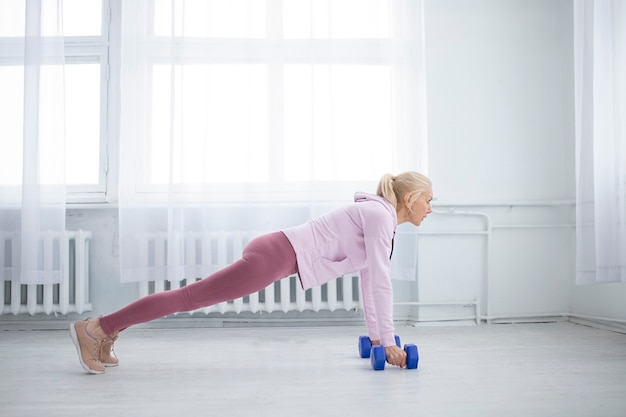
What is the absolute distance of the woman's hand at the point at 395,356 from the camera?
181cm

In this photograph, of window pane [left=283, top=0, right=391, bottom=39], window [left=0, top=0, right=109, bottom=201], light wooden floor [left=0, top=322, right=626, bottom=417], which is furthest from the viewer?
window [left=0, top=0, right=109, bottom=201]

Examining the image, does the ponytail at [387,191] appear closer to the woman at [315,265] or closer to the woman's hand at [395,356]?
the woman at [315,265]

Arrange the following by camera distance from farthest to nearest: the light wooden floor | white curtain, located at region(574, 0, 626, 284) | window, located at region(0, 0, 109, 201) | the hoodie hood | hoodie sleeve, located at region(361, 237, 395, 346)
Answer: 1. window, located at region(0, 0, 109, 201)
2. white curtain, located at region(574, 0, 626, 284)
3. the hoodie hood
4. hoodie sleeve, located at region(361, 237, 395, 346)
5. the light wooden floor

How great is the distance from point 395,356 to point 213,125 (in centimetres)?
157

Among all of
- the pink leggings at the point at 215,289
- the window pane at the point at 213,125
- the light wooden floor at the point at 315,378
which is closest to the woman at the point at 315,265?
the pink leggings at the point at 215,289

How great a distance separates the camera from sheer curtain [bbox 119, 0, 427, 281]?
9.24 ft

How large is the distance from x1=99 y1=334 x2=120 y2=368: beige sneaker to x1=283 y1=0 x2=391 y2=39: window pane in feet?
5.89

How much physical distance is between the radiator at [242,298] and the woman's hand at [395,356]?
41.1 inches

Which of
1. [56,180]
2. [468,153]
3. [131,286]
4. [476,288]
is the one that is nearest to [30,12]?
[56,180]

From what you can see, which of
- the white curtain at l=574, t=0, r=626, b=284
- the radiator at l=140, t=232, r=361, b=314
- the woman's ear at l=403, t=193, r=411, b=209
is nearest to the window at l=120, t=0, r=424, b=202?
the radiator at l=140, t=232, r=361, b=314

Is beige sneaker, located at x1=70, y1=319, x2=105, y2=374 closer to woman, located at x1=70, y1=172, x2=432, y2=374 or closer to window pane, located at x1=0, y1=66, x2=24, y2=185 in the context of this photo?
woman, located at x1=70, y1=172, x2=432, y2=374

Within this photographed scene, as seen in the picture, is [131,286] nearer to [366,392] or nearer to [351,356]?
[351,356]

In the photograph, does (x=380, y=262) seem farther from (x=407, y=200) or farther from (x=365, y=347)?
(x=365, y=347)

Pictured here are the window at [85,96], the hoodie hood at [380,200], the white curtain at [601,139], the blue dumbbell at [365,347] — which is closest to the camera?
the hoodie hood at [380,200]
